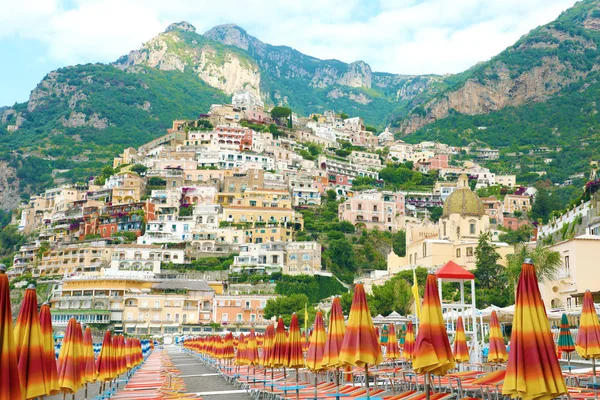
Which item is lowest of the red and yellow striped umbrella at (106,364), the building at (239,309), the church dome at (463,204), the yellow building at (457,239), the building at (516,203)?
Answer: the red and yellow striped umbrella at (106,364)

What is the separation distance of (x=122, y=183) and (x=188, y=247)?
75.9 ft

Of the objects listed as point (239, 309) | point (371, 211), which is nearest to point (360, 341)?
point (239, 309)

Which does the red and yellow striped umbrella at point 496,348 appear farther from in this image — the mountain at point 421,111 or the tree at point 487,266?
the mountain at point 421,111

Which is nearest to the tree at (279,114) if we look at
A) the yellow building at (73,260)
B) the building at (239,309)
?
the yellow building at (73,260)

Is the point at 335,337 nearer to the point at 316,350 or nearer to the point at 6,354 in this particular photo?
the point at 316,350

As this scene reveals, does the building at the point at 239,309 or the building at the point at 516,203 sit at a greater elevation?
the building at the point at 516,203

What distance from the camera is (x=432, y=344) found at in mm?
10234

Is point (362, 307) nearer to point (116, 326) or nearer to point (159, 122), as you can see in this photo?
point (116, 326)

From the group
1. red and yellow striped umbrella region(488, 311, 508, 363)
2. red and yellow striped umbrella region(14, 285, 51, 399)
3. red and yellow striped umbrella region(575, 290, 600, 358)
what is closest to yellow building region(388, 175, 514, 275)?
red and yellow striped umbrella region(488, 311, 508, 363)

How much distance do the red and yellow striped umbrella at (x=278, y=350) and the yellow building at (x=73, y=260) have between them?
68.7 metres

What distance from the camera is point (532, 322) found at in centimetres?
848

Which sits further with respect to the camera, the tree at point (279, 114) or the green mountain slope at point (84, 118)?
the green mountain slope at point (84, 118)

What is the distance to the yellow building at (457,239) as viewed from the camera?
61.3 m

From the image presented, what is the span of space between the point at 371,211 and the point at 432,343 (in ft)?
279
